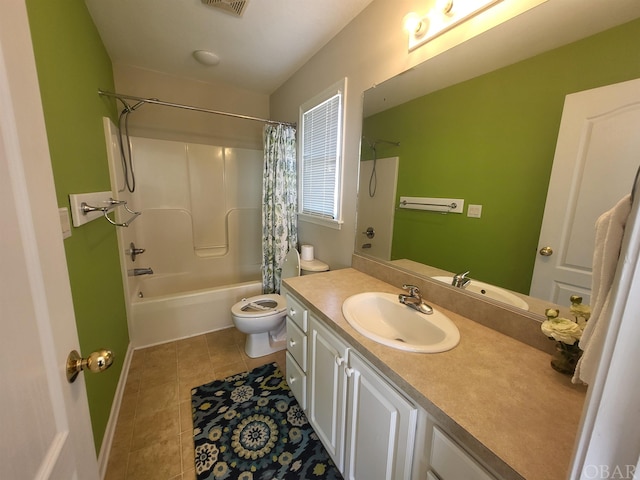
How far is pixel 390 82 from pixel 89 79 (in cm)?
178

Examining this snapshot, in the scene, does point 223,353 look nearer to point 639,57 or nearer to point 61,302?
point 61,302

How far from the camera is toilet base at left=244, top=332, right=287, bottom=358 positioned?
6.87 feet

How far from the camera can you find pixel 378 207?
5.22 feet

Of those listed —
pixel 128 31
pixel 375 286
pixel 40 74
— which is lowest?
pixel 375 286

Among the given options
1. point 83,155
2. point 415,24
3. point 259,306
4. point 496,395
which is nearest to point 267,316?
point 259,306

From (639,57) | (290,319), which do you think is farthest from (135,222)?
(639,57)

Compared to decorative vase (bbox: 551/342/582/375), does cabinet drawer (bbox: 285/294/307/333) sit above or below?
below

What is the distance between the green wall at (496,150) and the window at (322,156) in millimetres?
548

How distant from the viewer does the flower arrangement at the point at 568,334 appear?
72 cm

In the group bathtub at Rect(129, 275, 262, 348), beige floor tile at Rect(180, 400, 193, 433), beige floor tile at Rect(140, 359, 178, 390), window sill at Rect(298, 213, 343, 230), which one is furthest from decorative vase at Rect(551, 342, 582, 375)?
bathtub at Rect(129, 275, 262, 348)

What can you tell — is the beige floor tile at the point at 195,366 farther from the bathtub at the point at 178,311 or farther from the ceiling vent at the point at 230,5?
the ceiling vent at the point at 230,5

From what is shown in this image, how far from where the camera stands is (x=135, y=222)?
8.34 ft

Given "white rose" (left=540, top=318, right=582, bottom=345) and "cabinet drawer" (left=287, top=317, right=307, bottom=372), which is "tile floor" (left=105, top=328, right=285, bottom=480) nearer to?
"cabinet drawer" (left=287, top=317, right=307, bottom=372)

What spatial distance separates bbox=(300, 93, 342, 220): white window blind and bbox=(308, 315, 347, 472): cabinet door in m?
1.00
